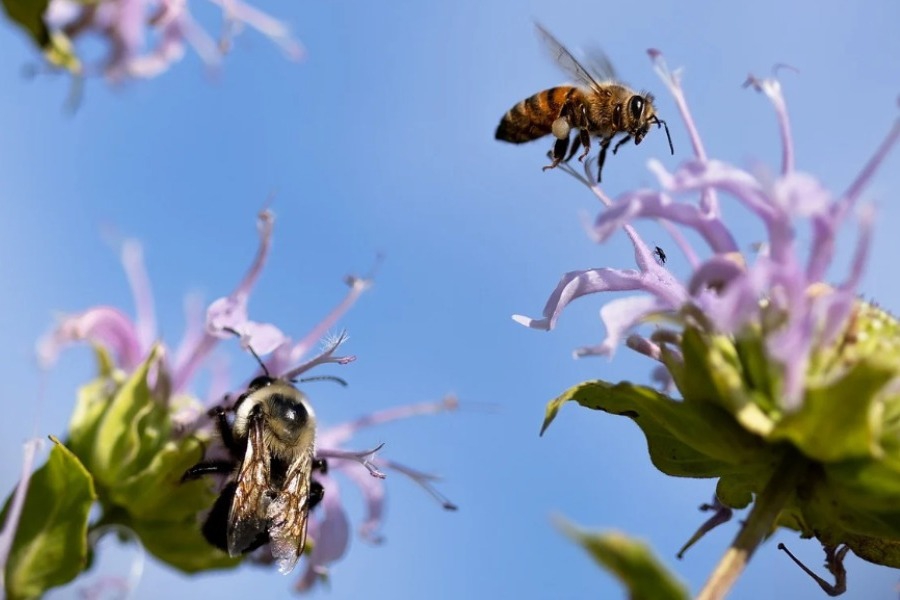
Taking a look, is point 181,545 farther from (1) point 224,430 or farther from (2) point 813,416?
(2) point 813,416

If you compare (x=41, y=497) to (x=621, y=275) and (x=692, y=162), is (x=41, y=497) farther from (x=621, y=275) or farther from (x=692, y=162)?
(x=692, y=162)

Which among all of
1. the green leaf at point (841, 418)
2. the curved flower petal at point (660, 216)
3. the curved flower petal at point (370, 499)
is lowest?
the curved flower petal at point (370, 499)

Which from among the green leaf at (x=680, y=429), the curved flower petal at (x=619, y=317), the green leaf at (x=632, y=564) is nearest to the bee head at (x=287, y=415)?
the green leaf at (x=680, y=429)

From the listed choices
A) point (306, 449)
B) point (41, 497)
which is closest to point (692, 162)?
point (41, 497)

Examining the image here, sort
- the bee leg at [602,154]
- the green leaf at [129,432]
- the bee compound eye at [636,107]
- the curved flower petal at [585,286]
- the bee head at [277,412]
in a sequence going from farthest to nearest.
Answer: the bee compound eye at [636,107] < the bee leg at [602,154] < the bee head at [277,412] < the green leaf at [129,432] < the curved flower petal at [585,286]

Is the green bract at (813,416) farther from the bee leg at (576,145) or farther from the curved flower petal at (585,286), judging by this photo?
the bee leg at (576,145)

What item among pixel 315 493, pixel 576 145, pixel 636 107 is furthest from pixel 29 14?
pixel 636 107
